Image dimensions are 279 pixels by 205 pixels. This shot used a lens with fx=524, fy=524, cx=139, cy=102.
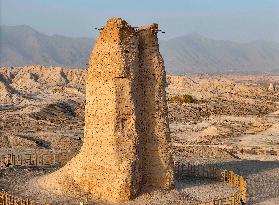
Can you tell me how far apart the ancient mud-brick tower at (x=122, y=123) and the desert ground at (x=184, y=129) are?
0.87 meters

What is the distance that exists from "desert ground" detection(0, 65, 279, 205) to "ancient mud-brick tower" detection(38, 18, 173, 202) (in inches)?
34.1

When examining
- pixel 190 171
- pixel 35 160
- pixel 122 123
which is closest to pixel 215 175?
pixel 190 171

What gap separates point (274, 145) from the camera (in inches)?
1987

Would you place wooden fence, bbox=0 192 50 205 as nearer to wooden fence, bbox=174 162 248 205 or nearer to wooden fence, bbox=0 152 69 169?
wooden fence, bbox=0 152 69 169

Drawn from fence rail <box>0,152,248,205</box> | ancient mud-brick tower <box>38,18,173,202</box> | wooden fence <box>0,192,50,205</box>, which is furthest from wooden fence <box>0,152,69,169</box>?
wooden fence <box>0,192,50,205</box>

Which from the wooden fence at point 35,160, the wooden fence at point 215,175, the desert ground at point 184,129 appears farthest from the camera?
the wooden fence at point 35,160

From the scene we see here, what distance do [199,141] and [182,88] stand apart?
62.5 m

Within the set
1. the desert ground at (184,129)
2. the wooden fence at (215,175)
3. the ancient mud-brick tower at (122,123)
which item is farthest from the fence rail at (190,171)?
the ancient mud-brick tower at (122,123)

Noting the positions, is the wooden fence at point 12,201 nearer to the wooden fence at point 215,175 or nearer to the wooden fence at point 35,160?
the wooden fence at point 35,160

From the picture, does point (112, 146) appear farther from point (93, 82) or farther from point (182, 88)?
point (182, 88)

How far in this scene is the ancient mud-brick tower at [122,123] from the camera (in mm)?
23344

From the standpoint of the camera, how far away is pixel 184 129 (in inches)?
2429

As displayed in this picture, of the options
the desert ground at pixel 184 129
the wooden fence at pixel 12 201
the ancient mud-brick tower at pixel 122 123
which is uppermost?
the ancient mud-brick tower at pixel 122 123

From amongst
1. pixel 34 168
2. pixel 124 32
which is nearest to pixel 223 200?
pixel 124 32
